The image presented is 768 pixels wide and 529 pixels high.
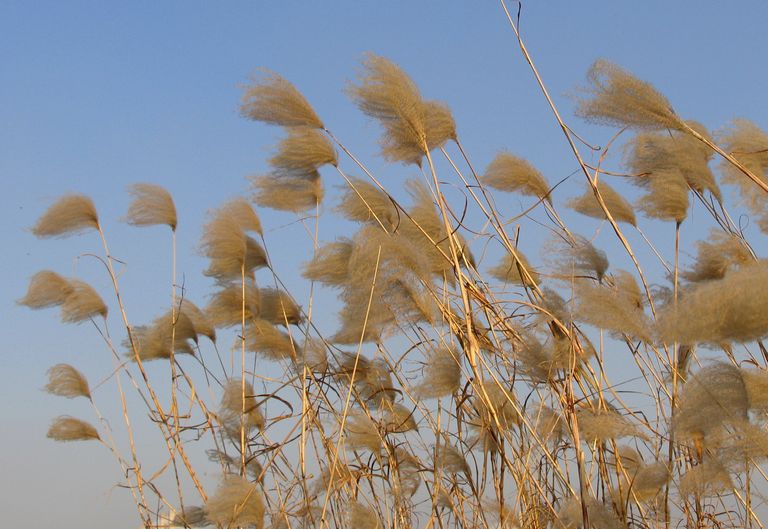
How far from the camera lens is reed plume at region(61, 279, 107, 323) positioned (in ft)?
13.1

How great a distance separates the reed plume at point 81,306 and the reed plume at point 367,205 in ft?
4.65

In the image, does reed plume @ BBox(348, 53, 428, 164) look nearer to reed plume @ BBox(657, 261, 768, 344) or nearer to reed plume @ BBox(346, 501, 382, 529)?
reed plume @ BBox(346, 501, 382, 529)

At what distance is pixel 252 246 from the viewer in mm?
3689

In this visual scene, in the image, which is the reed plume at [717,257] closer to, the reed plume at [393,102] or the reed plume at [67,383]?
the reed plume at [393,102]

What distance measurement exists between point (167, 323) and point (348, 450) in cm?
112

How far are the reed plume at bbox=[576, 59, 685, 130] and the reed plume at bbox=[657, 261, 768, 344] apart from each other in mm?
880

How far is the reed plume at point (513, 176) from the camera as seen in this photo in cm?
296

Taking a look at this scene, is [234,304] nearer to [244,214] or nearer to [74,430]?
[244,214]

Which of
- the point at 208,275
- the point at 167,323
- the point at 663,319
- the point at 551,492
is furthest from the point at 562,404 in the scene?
the point at 167,323

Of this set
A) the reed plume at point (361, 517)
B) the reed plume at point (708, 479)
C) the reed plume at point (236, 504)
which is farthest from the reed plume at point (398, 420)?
the reed plume at point (708, 479)

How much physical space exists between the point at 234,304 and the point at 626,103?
194 cm

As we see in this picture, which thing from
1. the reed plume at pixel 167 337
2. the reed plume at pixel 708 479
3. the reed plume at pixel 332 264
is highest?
the reed plume at pixel 167 337

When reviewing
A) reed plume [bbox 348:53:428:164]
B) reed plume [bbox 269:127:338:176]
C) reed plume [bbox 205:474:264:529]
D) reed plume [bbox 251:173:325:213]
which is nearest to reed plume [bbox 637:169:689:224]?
reed plume [bbox 348:53:428:164]

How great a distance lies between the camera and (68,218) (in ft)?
13.2
